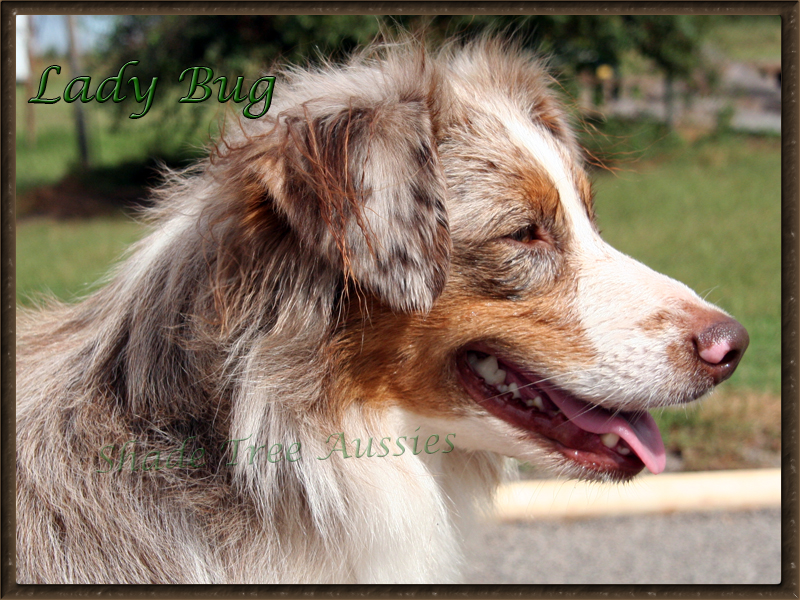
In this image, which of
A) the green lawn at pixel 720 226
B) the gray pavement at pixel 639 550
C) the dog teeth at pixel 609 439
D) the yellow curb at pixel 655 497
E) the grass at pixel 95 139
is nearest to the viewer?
the dog teeth at pixel 609 439

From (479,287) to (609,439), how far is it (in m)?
0.66

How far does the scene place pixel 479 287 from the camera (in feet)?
7.08

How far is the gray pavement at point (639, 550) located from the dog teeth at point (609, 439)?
1.51 m

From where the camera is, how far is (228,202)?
83.9 inches

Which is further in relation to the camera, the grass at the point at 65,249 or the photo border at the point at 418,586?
the grass at the point at 65,249

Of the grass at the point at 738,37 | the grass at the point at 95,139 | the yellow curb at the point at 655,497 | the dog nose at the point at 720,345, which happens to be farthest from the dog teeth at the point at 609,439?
the grass at the point at 95,139

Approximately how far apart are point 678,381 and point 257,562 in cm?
131

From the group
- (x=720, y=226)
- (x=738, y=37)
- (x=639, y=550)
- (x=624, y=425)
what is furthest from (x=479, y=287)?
(x=738, y=37)

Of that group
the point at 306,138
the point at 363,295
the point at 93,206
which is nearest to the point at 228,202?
the point at 306,138

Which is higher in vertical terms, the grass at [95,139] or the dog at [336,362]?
the grass at [95,139]

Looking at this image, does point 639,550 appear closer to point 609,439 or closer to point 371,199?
point 609,439

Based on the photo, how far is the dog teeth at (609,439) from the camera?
2330 mm

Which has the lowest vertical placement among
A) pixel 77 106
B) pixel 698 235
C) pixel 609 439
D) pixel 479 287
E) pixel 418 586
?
pixel 418 586

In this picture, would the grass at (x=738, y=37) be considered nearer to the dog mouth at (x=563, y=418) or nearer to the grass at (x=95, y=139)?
the grass at (x=95, y=139)
